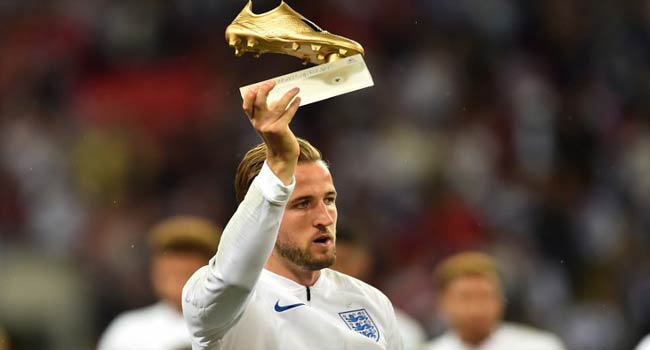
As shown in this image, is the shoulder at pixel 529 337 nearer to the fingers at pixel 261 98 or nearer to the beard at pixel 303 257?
the beard at pixel 303 257

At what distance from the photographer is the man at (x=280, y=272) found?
125 inches

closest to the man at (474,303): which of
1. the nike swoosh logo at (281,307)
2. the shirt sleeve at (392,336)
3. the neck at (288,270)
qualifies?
the shirt sleeve at (392,336)

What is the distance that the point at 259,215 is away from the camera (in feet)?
10.4

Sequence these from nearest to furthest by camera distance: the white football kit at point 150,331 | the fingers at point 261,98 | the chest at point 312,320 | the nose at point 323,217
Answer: the fingers at point 261,98 < the chest at point 312,320 < the nose at point 323,217 < the white football kit at point 150,331

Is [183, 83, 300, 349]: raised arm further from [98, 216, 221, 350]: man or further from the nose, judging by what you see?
Result: [98, 216, 221, 350]: man

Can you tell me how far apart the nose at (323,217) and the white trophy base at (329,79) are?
1.52ft

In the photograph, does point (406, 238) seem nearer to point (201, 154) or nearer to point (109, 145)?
point (201, 154)

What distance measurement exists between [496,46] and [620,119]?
1.33m

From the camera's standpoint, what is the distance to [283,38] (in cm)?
341

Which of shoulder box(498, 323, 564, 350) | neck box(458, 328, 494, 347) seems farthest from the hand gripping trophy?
shoulder box(498, 323, 564, 350)

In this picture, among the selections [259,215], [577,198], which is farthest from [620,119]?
[259,215]

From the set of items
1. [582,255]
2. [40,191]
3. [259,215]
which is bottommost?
[582,255]

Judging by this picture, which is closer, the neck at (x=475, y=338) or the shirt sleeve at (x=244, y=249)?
the shirt sleeve at (x=244, y=249)

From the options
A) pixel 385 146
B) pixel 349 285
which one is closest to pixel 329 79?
pixel 349 285
